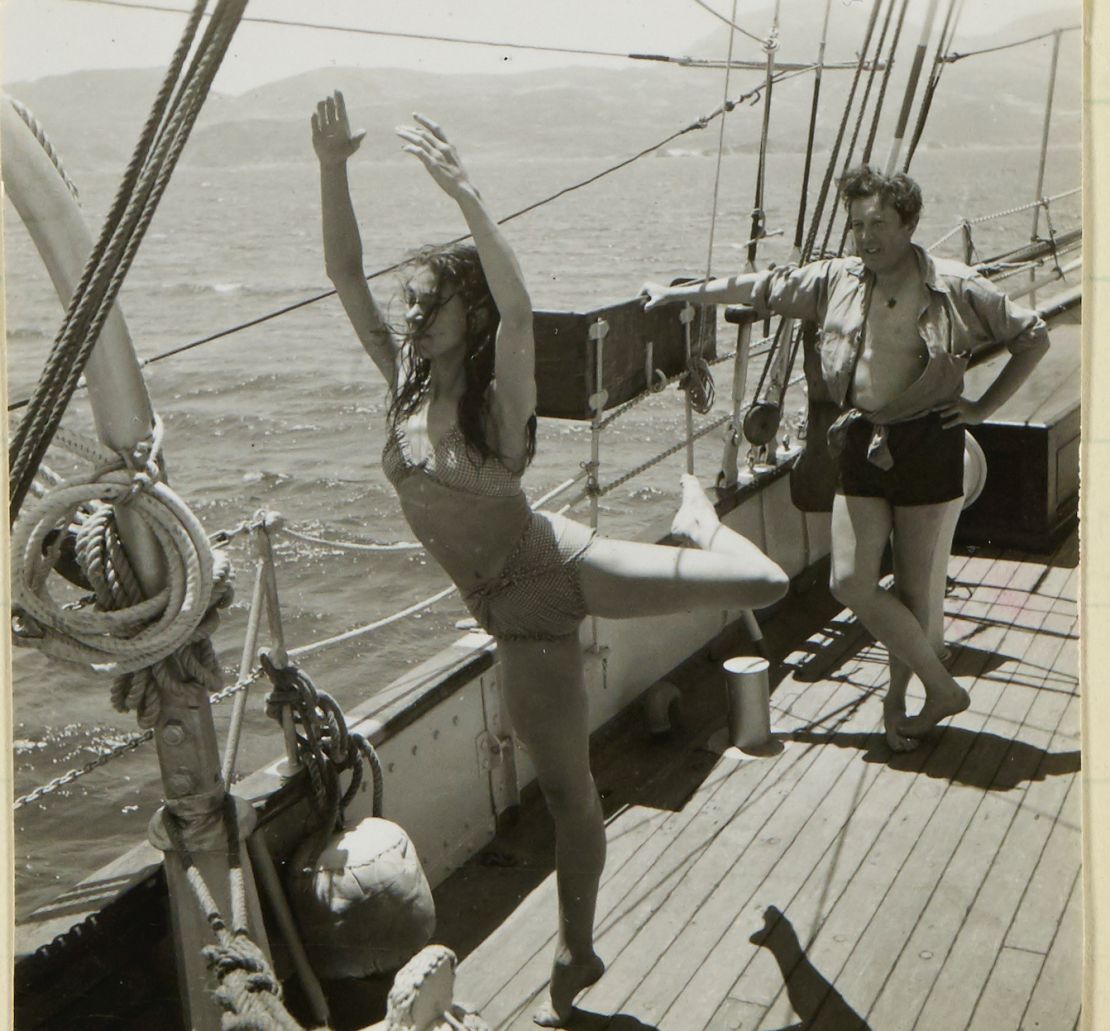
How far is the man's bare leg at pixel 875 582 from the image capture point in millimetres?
3164

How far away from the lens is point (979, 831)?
9.56 ft

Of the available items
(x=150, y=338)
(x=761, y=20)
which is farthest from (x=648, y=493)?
(x=761, y=20)

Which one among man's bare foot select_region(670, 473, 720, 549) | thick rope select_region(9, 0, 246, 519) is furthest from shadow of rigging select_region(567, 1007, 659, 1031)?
thick rope select_region(9, 0, 246, 519)

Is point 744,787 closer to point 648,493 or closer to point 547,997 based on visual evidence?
point 547,997

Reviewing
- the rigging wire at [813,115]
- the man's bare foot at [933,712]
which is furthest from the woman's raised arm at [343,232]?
the rigging wire at [813,115]

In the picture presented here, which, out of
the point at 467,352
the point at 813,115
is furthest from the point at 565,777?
the point at 813,115

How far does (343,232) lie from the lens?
214 cm

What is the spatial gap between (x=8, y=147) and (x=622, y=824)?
6.40ft

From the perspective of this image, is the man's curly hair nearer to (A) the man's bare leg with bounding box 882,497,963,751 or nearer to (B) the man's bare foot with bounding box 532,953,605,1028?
(A) the man's bare leg with bounding box 882,497,963,751

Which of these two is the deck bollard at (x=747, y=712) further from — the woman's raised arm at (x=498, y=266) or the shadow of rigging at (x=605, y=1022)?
the woman's raised arm at (x=498, y=266)

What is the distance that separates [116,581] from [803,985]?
140 centimetres

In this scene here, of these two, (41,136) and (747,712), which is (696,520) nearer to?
(747,712)

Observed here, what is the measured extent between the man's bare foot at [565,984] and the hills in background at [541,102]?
5.00 feet

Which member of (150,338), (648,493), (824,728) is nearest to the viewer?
(824,728)
